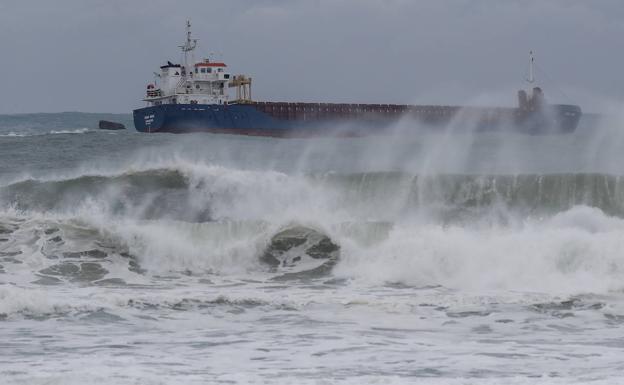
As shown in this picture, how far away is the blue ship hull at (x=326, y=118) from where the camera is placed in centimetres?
5925

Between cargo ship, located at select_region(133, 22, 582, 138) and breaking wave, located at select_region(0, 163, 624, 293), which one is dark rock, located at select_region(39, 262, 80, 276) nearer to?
breaking wave, located at select_region(0, 163, 624, 293)

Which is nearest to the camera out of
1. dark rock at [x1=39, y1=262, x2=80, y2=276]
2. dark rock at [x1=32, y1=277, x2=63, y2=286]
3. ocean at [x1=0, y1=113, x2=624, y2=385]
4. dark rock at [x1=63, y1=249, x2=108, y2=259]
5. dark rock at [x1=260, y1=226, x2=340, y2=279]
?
ocean at [x1=0, y1=113, x2=624, y2=385]

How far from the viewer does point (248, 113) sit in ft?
197

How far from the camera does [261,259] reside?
19234mm

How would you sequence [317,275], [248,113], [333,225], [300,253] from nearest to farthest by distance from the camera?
[317,275] < [300,253] < [333,225] < [248,113]

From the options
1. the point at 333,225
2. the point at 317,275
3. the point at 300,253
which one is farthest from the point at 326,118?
the point at 317,275

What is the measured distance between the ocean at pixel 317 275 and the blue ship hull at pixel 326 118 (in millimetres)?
28424

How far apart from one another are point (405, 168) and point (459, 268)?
932 centimetres

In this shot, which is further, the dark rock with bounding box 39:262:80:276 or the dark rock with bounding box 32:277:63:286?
the dark rock with bounding box 39:262:80:276

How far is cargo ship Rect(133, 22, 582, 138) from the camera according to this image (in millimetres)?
59344

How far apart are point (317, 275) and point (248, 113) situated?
42574 mm

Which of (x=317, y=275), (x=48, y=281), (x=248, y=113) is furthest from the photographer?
(x=248, y=113)

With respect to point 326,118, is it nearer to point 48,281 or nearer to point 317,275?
point 317,275

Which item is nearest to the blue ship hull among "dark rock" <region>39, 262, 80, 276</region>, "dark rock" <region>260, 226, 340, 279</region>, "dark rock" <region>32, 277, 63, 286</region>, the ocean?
the ocean
